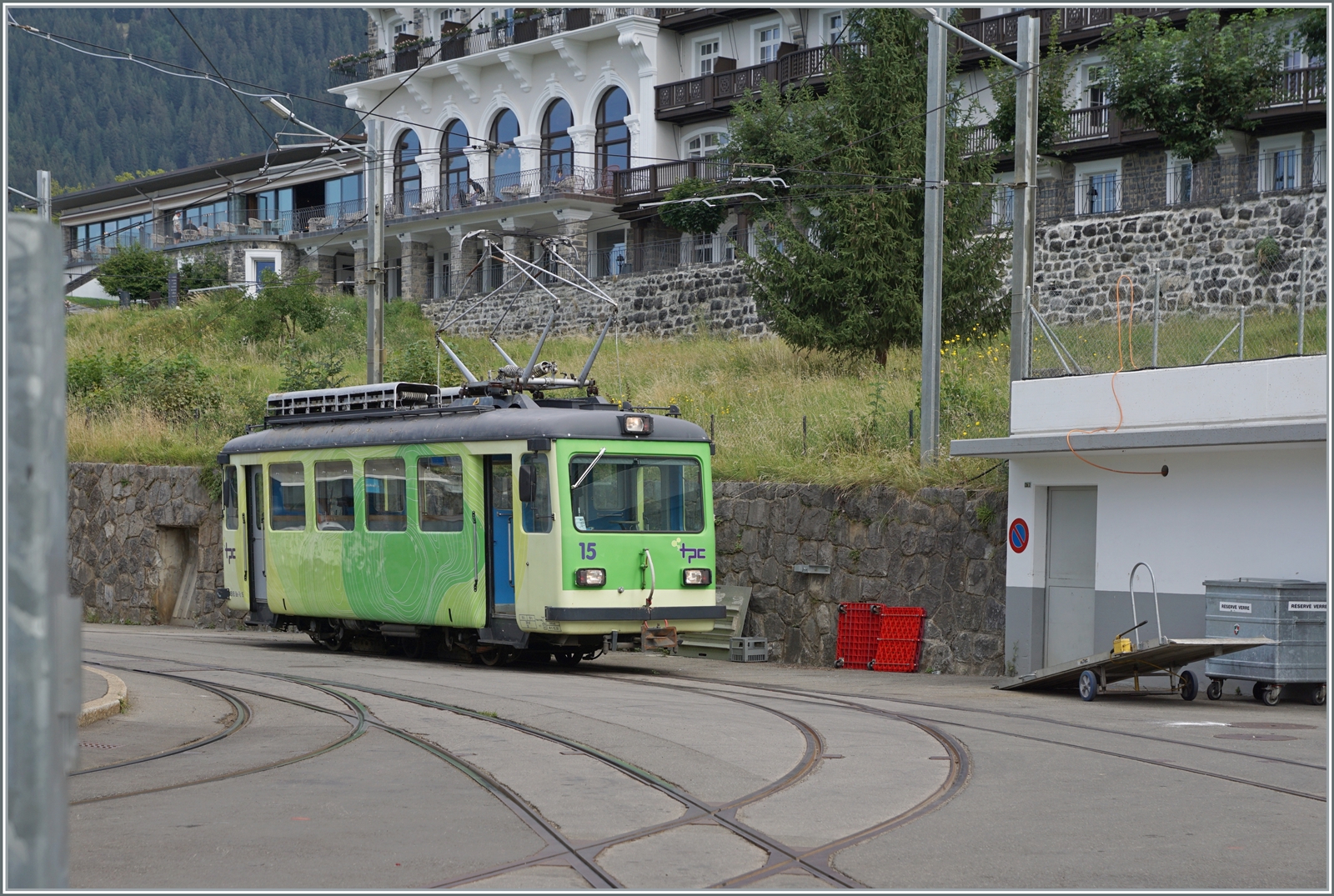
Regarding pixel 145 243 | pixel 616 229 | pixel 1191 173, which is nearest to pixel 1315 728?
pixel 1191 173

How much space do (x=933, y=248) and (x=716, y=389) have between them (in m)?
9.81

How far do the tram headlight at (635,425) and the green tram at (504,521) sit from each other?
0.02m

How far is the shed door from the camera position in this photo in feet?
56.5

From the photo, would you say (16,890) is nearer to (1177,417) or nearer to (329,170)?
(1177,417)

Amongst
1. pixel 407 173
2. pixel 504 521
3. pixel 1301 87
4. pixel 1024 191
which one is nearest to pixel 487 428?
pixel 504 521

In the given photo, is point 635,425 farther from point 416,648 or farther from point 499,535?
point 416,648

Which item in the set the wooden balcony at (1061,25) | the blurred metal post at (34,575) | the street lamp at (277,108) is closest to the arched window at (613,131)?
the wooden balcony at (1061,25)

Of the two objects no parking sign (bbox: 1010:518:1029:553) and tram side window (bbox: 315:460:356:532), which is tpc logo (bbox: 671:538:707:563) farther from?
tram side window (bbox: 315:460:356:532)

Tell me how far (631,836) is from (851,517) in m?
12.4

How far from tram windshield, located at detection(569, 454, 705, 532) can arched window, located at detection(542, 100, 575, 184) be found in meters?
34.7

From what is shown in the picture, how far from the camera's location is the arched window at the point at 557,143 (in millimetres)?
51562

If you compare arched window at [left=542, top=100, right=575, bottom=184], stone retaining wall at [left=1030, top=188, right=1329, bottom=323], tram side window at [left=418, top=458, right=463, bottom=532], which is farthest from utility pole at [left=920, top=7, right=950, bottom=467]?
arched window at [left=542, top=100, right=575, bottom=184]

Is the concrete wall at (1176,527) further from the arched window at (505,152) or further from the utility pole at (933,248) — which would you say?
the arched window at (505,152)

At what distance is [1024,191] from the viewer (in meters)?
18.8
